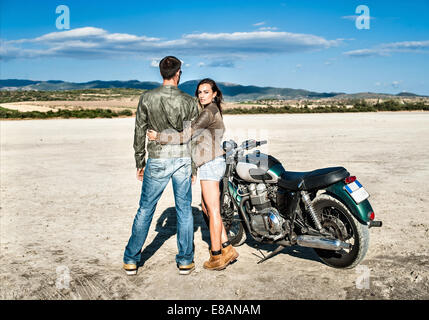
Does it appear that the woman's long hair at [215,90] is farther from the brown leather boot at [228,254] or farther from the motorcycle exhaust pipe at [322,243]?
the motorcycle exhaust pipe at [322,243]

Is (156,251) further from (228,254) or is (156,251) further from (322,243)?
(322,243)

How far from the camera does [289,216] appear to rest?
4.68 meters

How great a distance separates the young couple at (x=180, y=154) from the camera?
14.3ft

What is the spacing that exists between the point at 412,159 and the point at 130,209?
29.2 feet

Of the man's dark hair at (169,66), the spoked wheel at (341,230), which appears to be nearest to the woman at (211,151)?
the man's dark hair at (169,66)

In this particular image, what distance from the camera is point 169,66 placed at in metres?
4.37

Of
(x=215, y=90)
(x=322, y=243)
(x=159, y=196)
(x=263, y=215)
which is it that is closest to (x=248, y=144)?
(x=215, y=90)

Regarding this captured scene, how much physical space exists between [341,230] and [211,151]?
162cm

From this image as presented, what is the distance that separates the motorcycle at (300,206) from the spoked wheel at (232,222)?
0.11 m

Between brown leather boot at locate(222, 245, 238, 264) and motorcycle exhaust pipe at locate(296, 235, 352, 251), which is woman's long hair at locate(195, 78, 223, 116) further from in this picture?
motorcycle exhaust pipe at locate(296, 235, 352, 251)

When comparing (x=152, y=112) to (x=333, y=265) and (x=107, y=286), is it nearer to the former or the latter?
(x=107, y=286)

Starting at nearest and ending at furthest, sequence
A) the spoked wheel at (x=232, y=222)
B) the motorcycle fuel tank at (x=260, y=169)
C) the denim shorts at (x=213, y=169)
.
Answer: the denim shorts at (x=213, y=169) → the motorcycle fuel tank at (x=260, y=169) → the spoked wheel at (x=232, y=222)

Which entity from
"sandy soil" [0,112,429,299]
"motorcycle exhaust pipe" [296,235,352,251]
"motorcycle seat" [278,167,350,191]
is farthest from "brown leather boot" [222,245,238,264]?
"motorcycle seat" [278,167,350,191]

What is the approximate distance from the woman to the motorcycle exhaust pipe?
31.5 inches
